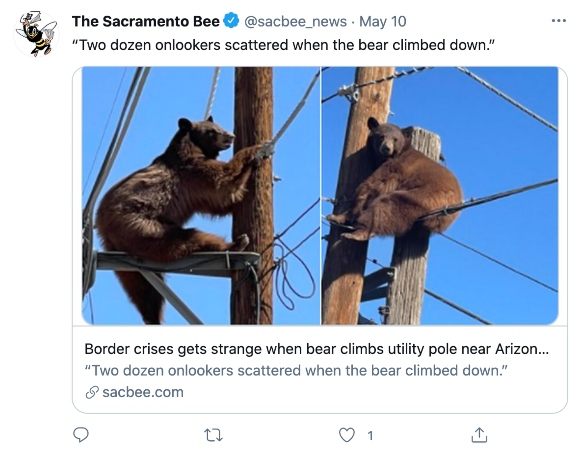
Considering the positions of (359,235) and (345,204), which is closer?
→ (345,204)

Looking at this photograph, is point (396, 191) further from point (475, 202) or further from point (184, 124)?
point (184, 124)

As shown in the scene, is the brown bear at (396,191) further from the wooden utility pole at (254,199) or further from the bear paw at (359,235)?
the wooden utility pole at (254,199)

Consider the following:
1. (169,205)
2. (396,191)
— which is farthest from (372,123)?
(169,205)

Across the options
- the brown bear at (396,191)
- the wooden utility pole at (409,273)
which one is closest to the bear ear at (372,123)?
the brown bear at (396,191)
